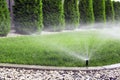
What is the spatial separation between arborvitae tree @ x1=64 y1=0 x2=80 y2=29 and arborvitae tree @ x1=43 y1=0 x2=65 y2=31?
4.30ft

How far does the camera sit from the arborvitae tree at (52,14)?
51.9 ft

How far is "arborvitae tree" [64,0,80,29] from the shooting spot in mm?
17291

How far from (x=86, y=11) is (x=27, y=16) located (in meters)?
5.70

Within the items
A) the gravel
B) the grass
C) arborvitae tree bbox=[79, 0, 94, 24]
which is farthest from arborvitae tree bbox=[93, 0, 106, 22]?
the gravel

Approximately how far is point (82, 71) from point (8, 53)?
2845mm

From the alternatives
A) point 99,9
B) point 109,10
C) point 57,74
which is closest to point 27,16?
point 99,9

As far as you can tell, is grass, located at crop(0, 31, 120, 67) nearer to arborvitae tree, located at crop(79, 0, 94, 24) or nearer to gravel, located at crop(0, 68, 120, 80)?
gravel, located at crop(0, 68, 120, 80)

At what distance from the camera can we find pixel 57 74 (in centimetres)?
654

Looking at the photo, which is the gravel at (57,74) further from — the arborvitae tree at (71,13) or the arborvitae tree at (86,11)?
the arborvitae tree at (86,11)

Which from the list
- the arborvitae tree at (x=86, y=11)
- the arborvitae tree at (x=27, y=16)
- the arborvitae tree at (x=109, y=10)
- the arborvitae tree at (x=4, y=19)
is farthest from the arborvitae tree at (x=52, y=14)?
the arborvitae tree at (x=109, y=10)

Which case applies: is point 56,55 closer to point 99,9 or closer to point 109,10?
point 99,9

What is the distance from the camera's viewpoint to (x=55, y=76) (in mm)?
6375

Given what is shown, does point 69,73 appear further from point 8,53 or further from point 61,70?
point 8,53

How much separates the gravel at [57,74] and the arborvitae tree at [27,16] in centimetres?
743
